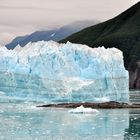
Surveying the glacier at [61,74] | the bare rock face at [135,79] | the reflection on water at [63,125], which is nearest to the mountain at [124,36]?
the bare rock face at [135,79]

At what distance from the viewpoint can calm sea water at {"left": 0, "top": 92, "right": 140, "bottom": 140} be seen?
2967 cm

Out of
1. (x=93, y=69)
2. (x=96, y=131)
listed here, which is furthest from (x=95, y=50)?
(x=96, y=131)

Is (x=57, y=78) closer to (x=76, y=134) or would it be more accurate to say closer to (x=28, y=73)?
(x=28, y=73)

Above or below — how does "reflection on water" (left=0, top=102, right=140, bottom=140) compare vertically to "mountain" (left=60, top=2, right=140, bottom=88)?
below

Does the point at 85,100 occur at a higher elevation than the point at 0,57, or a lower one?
lower

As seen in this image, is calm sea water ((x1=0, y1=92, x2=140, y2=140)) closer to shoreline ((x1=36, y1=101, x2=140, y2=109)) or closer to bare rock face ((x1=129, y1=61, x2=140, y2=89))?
shoreline ((x1=36, y1=101, x2=140, y2=109))

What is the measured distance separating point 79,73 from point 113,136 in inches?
849

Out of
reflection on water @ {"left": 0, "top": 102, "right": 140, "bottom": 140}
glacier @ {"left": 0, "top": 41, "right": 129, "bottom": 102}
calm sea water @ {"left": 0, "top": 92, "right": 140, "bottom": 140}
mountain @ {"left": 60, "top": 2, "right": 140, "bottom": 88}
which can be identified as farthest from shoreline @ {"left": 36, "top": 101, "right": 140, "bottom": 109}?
mountain @ {"left": 60, "top": 2, "right": 140, "bottom": 88}

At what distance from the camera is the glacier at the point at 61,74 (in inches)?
1967

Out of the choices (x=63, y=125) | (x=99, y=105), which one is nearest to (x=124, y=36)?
(x=99, y=105)

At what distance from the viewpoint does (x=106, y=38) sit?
16200 cm

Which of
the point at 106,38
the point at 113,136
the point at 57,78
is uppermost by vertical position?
the point at 106,38

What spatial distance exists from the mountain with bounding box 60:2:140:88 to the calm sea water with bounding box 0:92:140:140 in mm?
Answer: 87718

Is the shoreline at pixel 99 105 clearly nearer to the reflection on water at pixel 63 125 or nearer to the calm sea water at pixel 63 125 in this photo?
the calm sea water at pixel 63 125
